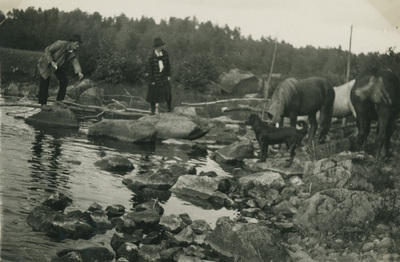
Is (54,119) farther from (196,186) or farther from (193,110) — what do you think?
(193,110)

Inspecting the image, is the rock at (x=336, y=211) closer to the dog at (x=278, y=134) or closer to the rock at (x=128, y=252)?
the rock at (x=128, y=252)

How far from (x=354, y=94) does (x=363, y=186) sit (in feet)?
7.30

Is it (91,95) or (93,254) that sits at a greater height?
(93,254)

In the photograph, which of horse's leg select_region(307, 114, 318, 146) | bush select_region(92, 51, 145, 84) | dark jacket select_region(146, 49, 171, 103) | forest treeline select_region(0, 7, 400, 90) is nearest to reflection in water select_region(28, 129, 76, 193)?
forest treeline select_region(0, 7, 400, 90)

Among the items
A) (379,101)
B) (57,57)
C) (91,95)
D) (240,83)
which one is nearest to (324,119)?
(379,101)

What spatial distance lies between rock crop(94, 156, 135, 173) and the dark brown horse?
11.9ft

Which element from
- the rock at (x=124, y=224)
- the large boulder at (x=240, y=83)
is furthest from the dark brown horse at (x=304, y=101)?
the large boulder at (x=240, y=83)

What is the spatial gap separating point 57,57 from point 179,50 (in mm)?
25668

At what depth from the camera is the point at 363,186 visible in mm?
7383

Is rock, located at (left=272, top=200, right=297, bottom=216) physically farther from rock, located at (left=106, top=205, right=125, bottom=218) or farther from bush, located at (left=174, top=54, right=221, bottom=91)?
bush, located at (left=174, top=54, right=221, bottom=91)

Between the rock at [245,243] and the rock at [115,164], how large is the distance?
3234 millimetres

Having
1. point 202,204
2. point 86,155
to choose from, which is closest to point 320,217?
point 202,204

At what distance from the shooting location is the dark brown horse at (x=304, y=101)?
10.7m

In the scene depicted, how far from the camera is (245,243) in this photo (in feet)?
16.8
